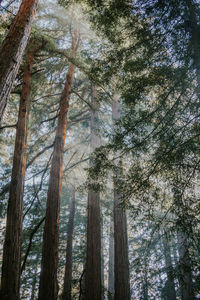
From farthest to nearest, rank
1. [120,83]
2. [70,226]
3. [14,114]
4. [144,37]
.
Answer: [70,226], [14,114], [120,83], [144,37]

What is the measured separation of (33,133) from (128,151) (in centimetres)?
575

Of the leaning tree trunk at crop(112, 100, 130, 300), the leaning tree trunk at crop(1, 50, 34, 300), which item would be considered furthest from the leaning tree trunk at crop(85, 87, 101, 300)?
the leaning tree trunk at crop(1, 50, 34, 300)

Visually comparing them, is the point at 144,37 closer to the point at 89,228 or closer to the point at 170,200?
the point at 170,200

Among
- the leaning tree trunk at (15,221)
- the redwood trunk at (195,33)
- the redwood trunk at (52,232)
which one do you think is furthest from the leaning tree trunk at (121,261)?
the redwood trunk at (195,33)

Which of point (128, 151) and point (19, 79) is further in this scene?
point (19, 79)

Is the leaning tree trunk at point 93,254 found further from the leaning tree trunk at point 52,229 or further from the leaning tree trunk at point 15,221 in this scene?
the leaning tree trunk at point 15,221

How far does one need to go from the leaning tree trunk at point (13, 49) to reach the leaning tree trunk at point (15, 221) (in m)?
2.42

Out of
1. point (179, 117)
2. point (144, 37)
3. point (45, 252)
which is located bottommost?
point (45, 252)

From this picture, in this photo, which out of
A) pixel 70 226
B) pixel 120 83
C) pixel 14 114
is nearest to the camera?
pixel 120 83

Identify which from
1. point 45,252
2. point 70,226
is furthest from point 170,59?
point 70,226

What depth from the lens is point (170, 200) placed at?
4707mm

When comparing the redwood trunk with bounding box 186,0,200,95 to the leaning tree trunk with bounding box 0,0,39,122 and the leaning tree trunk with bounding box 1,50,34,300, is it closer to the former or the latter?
the leaning tree trunk with bounding box 0,0,39,122

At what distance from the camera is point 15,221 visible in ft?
15.0

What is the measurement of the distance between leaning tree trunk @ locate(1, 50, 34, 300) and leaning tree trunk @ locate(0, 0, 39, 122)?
242cm
